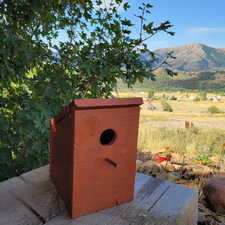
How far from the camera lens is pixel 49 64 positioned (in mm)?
1691

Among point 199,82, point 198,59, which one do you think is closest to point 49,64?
point 199,82

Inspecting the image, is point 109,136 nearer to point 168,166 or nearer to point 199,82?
point 168,166

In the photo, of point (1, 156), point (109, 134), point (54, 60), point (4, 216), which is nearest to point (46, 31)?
point (54, 60)

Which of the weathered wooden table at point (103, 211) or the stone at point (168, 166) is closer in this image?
the weathered wooden table at point (103, 211)

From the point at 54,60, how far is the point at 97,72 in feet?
1.23

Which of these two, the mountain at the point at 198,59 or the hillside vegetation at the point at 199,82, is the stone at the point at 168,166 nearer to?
the hillside vegetation at the point at 199,82

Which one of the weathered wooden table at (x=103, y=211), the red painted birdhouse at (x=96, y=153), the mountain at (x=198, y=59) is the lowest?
the weathered wooden table at (x=103, y=211)

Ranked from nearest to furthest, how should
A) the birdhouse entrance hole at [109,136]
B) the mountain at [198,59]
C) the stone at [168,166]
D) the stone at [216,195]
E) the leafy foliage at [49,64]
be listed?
the birdhouse entrance hole at [109,136] → the leafy foliage at [49,64] → the stone at [216,195] → the stone at [168,166] → the mountain at [198,59]

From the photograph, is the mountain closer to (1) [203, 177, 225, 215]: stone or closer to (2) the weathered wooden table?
(1) [203, 177, 225, 215]: stone

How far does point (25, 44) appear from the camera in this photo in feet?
4.61

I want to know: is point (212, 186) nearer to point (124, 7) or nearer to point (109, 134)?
point (109, 134)

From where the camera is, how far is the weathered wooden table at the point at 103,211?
86 centimetres

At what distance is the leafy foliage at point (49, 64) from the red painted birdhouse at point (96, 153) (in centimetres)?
40

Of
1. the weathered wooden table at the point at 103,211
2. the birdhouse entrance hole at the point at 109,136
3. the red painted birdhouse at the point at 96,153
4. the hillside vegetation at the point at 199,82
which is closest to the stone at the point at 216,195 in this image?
the weathered wooden table at the point at 103,211
